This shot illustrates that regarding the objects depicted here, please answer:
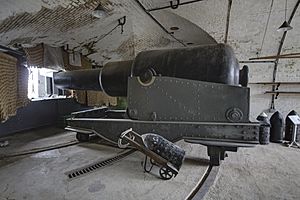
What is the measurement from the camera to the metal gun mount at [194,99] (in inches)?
76.4

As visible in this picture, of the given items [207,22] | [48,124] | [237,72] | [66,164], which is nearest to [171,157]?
[237,72]

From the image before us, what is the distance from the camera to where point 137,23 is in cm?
566

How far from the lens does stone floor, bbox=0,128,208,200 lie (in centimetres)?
195

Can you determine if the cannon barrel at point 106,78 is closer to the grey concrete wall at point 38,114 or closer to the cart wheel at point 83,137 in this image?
the cart wheel at point 83,137

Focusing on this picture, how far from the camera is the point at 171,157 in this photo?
2.09m

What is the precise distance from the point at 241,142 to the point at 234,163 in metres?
1.01

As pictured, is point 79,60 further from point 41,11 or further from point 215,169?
point 215,169

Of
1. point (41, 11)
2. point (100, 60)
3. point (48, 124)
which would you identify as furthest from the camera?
point (100, 60)

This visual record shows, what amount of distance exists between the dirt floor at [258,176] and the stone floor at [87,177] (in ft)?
0.90

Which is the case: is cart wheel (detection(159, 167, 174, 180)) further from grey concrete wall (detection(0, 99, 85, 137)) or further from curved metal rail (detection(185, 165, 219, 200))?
grey concrete wall (detection(0, 99, 85, 137))

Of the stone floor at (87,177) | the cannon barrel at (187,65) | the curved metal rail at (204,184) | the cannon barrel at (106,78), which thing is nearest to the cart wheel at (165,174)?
the stone floor at (87,177)

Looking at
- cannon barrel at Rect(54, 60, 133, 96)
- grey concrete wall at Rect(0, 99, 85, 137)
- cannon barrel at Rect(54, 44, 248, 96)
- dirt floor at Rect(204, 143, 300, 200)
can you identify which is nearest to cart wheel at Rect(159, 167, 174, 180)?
dirt floor at Rect(204, 143, 300, 200)

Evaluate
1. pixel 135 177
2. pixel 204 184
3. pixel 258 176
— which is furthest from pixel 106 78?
pixel 258 176

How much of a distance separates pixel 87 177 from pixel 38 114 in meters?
3.65
